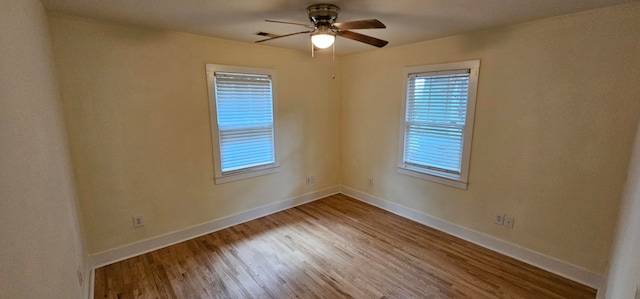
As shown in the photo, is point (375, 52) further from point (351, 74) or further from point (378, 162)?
point (378, 162)

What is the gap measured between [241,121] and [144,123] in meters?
0.99

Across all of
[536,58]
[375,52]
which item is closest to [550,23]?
[536,58]

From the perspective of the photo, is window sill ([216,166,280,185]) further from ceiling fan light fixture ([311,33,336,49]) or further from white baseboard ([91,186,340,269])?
ceiling fan light fixture ([311,33,336,49])

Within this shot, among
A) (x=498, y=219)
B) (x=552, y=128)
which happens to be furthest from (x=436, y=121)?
(x=498, y=219)

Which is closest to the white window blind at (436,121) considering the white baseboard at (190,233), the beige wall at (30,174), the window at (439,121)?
the window at (439,121)

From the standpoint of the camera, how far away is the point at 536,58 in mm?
2332

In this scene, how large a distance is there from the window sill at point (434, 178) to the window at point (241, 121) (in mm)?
1752

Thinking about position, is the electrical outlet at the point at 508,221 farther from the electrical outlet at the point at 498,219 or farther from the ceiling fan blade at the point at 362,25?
the ceiling fan blade at the point at 362,25

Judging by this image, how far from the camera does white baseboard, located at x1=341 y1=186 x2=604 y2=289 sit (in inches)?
89.3

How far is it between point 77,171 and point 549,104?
4142 millimetres

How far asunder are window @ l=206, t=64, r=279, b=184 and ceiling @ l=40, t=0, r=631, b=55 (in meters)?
0.59

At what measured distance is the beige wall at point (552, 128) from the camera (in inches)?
79.7

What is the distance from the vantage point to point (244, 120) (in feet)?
10.7

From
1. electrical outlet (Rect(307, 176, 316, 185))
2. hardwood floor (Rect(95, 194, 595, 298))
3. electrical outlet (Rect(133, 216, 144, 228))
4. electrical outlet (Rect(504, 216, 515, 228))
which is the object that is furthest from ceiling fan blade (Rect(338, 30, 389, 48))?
electrical outlet (Rect(133, 216, 144, 228))
